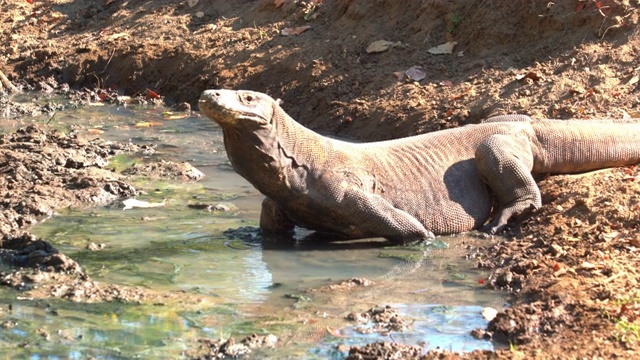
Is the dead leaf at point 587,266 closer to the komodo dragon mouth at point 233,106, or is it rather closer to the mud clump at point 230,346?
the mud clump at point 230,346

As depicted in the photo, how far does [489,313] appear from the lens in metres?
6.57

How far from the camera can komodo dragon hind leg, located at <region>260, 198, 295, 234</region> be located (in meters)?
8.69

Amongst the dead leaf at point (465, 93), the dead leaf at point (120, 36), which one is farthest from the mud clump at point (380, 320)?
the dead leaf at point (120, 36)

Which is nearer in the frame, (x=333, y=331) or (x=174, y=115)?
(x=333, y=331)

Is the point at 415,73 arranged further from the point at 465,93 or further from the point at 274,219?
the point at 274,219

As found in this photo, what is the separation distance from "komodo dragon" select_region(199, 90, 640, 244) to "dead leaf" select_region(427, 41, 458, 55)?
384 cm

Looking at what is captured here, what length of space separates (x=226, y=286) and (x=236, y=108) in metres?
1.28

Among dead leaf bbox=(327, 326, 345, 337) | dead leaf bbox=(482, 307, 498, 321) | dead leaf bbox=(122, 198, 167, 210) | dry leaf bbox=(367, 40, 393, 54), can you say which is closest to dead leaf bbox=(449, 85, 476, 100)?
dry leaf bbox=(367, 40, 393, 54)

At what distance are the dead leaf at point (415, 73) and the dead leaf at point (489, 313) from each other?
22.5ft

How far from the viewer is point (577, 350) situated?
222 inches

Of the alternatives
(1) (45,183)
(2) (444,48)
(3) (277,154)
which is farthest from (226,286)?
(2) (444,48)

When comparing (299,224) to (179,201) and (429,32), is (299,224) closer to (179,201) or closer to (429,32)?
(179,201)

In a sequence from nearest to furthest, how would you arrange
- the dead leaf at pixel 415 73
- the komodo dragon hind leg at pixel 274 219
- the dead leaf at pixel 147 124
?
the komodo dragon hind leg at pixel 274 219 → the dead leaf at pixel 415 73 → the dead leaf at pixel 147 124

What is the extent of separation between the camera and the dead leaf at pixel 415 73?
13.2m
